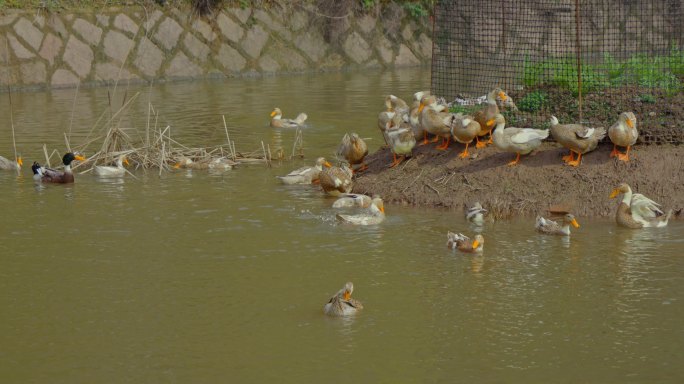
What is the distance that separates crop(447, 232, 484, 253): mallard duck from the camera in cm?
877

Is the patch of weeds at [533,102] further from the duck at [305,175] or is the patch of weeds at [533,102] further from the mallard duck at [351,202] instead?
the mallard duck at [351,202]

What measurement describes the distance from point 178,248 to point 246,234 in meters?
0.68

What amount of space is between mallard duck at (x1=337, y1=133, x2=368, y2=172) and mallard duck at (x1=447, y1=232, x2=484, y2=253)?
3.12 meters

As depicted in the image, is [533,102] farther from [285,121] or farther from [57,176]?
[285,121]

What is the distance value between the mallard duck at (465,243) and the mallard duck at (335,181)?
2276 millimetres

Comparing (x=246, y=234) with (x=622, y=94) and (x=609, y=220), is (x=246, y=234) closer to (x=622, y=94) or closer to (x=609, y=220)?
(x=609, y=220)

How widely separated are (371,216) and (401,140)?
164 centimetres

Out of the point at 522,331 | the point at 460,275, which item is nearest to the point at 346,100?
the point at 460,275

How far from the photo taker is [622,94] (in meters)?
11.5

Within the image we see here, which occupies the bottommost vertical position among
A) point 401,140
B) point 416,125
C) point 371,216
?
point 371,216

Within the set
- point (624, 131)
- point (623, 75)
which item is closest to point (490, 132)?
point (624, 131)

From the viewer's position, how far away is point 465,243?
8.80 metres

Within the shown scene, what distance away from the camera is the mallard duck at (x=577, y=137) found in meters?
10.3

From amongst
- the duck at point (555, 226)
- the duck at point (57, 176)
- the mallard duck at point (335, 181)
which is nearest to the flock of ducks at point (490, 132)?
the mallard duck at point (335, 181)
